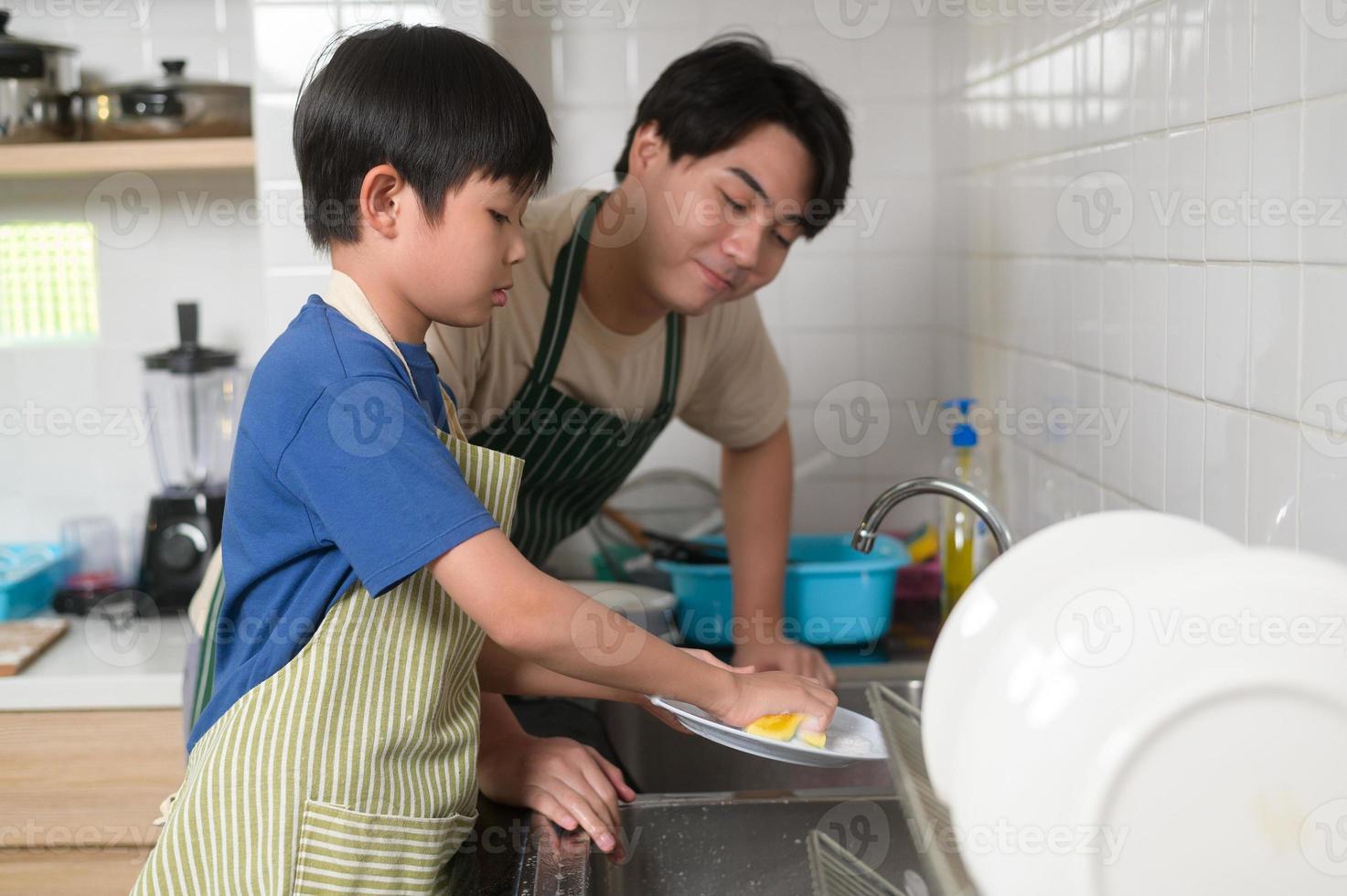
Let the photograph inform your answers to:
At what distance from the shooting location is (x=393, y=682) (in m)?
0.87

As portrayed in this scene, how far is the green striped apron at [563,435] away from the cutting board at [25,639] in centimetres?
70

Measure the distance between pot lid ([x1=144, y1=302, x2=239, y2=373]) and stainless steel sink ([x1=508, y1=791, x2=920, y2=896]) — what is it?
3.77ft

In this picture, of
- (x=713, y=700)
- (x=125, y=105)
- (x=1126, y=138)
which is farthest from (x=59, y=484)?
(x=1126, y=138)

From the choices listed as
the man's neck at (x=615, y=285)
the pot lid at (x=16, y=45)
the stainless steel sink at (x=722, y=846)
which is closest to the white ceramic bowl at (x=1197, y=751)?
the stainless steel sink at (x=722, y=846)

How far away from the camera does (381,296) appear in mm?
893

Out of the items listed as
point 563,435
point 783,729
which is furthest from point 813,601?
point 783,729

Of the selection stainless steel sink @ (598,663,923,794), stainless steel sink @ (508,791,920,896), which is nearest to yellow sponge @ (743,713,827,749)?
stainless steel sink @ (508,791,920,896)

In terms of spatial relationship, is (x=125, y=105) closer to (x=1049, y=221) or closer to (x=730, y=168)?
(x=730, y=168)

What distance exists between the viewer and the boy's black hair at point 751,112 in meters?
1.24

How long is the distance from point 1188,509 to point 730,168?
54 cm

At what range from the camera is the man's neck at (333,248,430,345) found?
892 millimetres

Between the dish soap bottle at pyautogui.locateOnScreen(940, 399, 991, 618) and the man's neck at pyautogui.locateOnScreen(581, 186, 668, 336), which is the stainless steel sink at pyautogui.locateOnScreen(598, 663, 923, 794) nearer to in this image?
the dish soap bottle at pyautogui.locateOnScreen(940, 399, 991, 618)

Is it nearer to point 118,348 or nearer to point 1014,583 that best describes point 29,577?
point 118,348

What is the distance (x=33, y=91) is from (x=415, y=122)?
1.25 m
